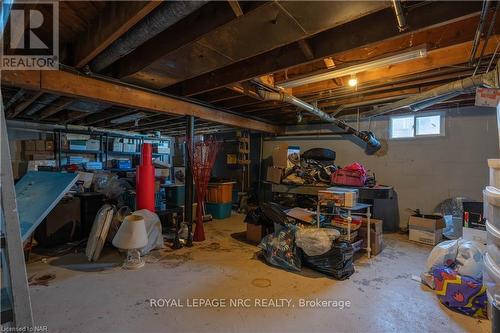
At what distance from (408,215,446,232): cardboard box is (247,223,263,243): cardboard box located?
8.24 ft

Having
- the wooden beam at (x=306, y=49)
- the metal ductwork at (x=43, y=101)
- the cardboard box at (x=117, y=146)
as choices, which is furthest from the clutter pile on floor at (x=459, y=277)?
the cardboard box at (x=117, y=146)

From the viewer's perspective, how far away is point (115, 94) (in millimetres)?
3066

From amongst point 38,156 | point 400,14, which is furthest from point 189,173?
point 38,156

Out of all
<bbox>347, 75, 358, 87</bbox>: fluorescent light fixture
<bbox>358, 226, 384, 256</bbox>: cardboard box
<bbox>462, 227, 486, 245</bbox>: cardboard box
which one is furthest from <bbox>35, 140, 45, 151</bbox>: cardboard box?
<bbox>462, 227, 486, 245</bbox>: cardboard box

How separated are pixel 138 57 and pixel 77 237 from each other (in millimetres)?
2765

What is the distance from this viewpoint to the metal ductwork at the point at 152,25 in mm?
1528

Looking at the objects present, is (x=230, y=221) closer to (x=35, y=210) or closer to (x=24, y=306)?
(x=35, y=210)

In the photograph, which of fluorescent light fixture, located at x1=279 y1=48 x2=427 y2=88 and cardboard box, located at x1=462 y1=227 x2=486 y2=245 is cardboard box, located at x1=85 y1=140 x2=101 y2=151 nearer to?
fluorescent light fixture, located at x1=279 y1=48 x2=427 y2=88

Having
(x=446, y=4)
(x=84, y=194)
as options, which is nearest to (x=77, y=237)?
(x=84, y=194)

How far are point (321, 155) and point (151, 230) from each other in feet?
11.8

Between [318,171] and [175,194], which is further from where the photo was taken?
[175,194]

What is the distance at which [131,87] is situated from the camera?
322 cm

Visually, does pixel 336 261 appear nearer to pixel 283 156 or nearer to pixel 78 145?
pixel 283 156

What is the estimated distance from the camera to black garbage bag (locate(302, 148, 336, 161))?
524cm
